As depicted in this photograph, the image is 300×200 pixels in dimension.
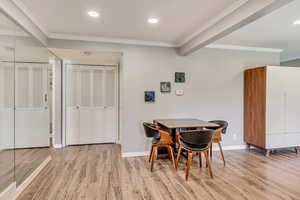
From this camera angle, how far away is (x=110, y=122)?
5.28 m

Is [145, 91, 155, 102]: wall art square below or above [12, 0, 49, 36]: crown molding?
below

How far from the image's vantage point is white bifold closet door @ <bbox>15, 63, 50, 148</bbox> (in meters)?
2.68

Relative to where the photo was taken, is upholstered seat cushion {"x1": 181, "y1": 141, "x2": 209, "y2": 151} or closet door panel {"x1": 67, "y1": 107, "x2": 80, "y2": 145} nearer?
upholstered seat cushion {"x1": 181, "y1": 141, "x2": 209, "y2": 151}

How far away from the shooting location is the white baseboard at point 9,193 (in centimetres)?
218

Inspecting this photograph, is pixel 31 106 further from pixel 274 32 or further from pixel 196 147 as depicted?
pixel 274 32

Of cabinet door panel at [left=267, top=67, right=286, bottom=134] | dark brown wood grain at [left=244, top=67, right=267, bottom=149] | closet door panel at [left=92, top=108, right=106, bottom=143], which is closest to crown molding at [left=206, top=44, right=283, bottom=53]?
dark brown wood grain at [left=244, top=67, right=267, bottom=149]

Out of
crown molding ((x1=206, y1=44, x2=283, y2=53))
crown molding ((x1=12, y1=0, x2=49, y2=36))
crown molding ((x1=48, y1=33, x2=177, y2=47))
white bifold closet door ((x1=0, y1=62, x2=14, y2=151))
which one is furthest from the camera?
crown molding ((x1=206, y1=44, x2=283, y2=53))

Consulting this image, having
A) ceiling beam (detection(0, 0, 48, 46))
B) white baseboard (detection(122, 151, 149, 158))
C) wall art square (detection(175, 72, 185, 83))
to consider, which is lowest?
white baseboard (detection(122, 151, 149, 158))

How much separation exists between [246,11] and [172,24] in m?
1.19

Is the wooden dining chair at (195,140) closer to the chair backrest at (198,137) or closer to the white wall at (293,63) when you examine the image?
the chair backrest at (198,137)

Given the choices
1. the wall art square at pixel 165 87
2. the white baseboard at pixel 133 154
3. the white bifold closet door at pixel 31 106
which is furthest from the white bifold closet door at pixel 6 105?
the wall art square at pixel 165 87

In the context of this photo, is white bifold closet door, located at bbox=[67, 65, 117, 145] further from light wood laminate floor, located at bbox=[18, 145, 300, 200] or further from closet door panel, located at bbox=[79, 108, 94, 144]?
light wood laminate floor, located at bbox=[18, 145, 300, 200]

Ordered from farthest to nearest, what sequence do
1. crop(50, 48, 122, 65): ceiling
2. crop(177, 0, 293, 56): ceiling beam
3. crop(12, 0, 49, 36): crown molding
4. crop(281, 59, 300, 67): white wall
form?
crop(281, 59, 300, 67): white wall, crop(50, 48, 122, 65): ceiling, crop(12, 0, 49, 36): crown molding, crop(177, 0, 293, 56): ceiling beam

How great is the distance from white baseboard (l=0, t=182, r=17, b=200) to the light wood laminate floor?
13cm
